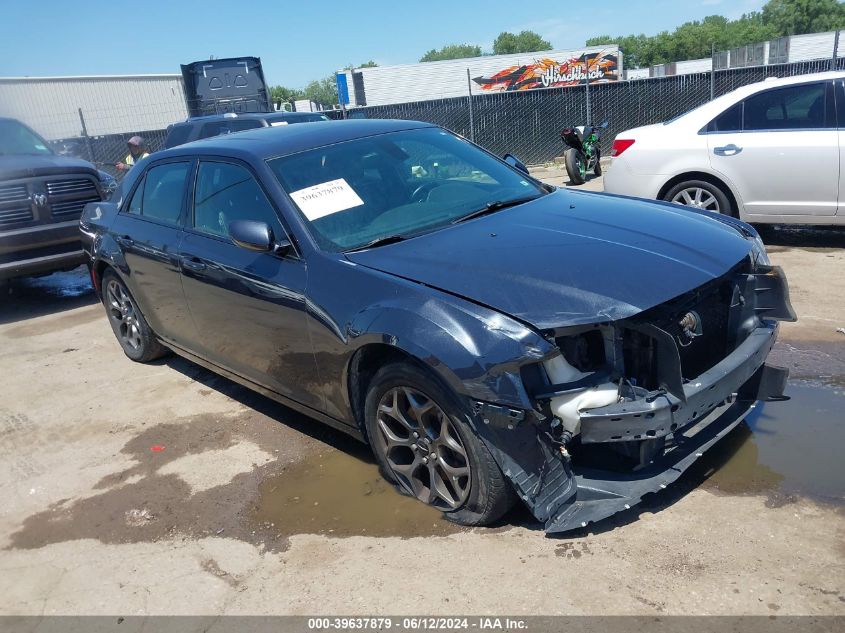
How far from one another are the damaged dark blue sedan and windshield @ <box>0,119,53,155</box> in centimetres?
540

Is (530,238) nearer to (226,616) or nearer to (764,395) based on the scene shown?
(764,395)

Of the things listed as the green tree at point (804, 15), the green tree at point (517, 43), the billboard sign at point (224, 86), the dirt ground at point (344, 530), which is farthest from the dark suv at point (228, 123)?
the green tree at point (517, 43)

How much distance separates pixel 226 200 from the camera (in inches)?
162

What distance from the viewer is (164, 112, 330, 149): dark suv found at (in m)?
10.5

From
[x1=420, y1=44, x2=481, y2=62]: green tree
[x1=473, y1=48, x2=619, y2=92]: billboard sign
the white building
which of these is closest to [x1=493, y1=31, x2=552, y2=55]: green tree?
[x1=420, y1=44, x2=481, y2=62]: green tree

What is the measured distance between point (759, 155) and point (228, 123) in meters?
7.80

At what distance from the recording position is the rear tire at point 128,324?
5574mm

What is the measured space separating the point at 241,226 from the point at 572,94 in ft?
46.1

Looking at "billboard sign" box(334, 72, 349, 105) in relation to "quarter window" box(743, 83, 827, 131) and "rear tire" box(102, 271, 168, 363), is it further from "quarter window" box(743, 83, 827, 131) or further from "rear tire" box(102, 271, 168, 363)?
"rear tire" box(102, 271, 168, 363)

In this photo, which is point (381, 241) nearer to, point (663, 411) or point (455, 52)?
point (663, 411)

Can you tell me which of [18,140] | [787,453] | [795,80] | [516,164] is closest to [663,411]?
[787,453]

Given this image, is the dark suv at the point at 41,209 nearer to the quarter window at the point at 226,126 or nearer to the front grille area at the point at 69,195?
the front grille area at the point at 69,195

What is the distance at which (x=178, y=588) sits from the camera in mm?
2984

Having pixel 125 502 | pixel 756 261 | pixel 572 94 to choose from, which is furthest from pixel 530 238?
pixel 572 94
